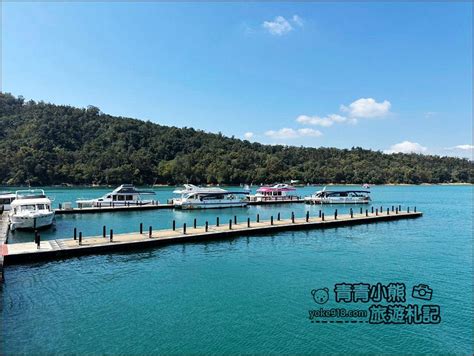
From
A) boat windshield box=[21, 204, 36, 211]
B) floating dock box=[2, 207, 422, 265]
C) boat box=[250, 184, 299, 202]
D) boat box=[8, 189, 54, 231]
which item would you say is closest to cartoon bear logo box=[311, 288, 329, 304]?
floating dock box=[2, 207, 422, 265]

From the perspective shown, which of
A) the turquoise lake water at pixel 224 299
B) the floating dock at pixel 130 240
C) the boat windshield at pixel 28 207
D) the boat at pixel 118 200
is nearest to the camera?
the turquoise lake water at pixel 224 299

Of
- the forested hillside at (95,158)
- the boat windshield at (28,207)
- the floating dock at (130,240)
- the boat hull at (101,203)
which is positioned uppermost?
the forested hillside at (95,158)

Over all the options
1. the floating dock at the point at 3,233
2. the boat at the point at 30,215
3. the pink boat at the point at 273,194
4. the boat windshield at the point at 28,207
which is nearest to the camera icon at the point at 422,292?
the floating dock at the point at 3,233

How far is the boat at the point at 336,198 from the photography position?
7930cm

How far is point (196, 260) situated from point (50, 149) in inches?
6288

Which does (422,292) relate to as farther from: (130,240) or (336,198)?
(336,198)

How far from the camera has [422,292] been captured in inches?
840

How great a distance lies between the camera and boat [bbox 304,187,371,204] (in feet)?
260

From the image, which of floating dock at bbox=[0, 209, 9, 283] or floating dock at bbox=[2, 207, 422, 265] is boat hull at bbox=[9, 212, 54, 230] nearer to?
floating dock at bbox=[0, 209, 9, 283]

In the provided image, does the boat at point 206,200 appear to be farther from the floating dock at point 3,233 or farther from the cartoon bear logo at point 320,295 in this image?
the cartoon bear logo at point 320,295

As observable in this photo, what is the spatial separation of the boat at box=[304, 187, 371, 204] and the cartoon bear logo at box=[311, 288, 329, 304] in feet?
193

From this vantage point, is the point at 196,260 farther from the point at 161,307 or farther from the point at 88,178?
the point at 88,178

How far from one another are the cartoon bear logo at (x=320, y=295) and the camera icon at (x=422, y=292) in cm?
486

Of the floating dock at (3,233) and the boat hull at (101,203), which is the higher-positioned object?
the boat hull at (101,203)
